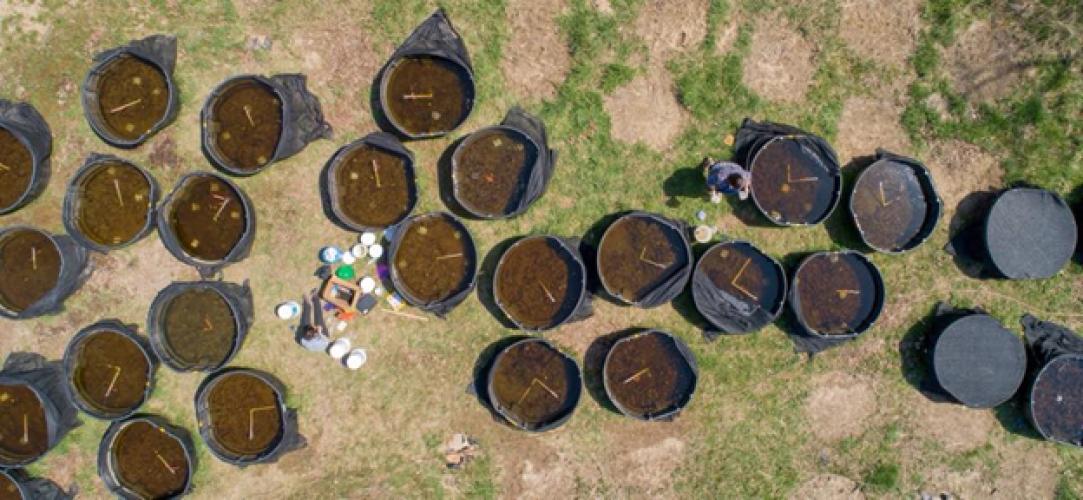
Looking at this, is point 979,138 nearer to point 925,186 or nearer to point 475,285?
point 925,186

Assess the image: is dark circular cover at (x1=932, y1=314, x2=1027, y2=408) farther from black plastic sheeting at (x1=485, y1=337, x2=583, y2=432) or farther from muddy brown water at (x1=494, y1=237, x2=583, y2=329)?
muddy brown water at (x1=494, y1=237, x2=583, y2=329)

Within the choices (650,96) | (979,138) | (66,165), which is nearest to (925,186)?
(979,138)

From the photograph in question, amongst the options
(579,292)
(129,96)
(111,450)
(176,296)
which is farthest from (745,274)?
(111,450)

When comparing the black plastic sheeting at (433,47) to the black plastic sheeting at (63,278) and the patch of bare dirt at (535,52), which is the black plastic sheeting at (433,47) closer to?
the patch of bare dirt at (535,52)

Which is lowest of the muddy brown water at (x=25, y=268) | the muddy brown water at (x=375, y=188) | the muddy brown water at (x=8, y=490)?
the muddy brown water at (x=8, y=490)

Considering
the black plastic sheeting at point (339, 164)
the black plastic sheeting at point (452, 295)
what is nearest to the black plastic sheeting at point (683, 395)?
the black plastic sheeting at point (452, 295)

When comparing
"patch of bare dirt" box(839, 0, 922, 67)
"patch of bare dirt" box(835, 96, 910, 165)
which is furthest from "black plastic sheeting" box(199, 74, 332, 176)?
"patch of bare dirt" box(839, 0, 922, 67)

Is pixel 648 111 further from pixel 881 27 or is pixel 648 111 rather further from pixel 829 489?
pixel 829 489
